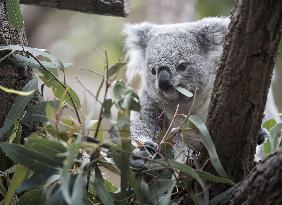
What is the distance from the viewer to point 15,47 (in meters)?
1.77

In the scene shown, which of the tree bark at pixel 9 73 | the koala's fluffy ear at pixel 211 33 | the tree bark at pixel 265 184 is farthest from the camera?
the koala's fluffy ear at pixel 211 33

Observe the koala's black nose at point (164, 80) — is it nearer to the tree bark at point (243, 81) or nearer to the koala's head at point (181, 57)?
the koala's head at point (181, 57)

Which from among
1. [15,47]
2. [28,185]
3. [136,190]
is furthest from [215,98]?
[15,47]

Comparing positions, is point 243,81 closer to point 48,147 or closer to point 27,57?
point 48,147

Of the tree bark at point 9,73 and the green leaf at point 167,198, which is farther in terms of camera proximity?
the tree bark at point 9,73

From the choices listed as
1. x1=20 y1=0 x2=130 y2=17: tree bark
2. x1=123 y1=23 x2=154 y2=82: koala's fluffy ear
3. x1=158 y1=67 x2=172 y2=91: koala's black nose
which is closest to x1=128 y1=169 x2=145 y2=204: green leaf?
x1=20 y1=0 x2=130 y2=17: tree bark

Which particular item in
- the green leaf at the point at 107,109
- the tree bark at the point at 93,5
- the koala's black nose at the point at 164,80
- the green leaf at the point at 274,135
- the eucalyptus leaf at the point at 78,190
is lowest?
the eucalyptus leaf at the point at 78,190

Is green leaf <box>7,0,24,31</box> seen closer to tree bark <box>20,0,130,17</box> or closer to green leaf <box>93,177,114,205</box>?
tree bark <box>20,0,130,17</box>

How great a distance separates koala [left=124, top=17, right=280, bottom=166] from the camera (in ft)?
8.95

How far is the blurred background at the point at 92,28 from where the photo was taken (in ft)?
15.1

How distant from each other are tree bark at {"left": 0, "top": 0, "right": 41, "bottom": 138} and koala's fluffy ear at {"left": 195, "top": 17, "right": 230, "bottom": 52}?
4.18 ft

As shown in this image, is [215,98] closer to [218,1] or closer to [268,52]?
[268,52]

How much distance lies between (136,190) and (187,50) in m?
1.54

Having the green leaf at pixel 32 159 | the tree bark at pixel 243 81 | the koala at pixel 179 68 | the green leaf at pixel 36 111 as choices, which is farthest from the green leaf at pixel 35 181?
the koala at pixel 179 68
